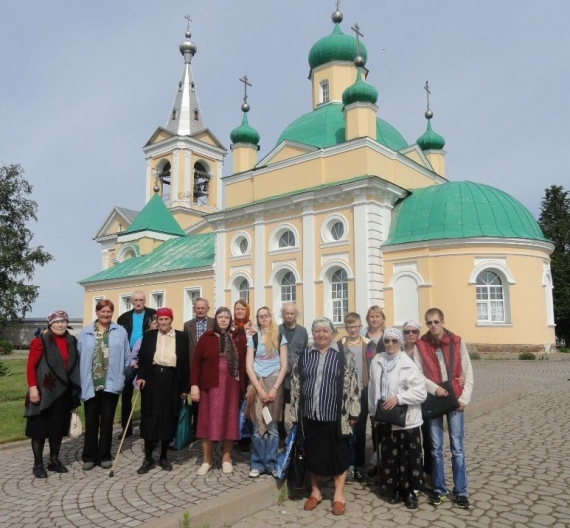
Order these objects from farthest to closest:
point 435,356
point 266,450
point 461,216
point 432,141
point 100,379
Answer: point 432,141
point 461,216
point 100,379
point 266,450
point 435,356

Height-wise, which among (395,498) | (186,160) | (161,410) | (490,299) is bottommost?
(395,498)

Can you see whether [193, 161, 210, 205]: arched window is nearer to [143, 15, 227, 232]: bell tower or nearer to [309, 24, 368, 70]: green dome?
[143, 15, 227, 232]: bell tower

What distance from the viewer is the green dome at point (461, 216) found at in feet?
60.7

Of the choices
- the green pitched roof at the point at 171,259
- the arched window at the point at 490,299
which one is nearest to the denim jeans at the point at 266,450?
the arched window at the point at 490,299

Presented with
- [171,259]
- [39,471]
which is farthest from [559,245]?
[39,471]

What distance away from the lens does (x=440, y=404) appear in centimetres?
443

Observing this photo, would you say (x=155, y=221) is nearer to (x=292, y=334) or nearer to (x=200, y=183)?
(x=200, y=183)

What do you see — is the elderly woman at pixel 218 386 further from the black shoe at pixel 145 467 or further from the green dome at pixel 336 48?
the green dome at pixel 336 48

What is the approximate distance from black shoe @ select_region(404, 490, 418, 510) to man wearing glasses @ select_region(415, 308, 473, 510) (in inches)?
7.3

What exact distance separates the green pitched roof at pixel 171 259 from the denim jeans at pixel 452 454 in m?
22.1

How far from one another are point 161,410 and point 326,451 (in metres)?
1.98

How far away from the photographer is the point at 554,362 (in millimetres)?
16547

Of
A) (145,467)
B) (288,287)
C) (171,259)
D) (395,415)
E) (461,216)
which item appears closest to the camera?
(395,415)

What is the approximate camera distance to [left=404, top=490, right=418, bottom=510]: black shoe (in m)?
4.41
